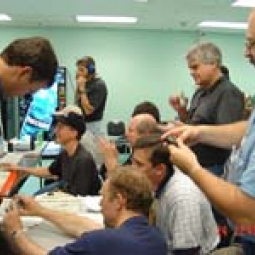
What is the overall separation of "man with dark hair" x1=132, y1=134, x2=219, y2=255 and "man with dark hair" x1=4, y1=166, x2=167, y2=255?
0.26 metres

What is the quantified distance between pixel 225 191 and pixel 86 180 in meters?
1.86

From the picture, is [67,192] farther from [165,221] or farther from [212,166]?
[165,221]

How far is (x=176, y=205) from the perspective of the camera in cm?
200

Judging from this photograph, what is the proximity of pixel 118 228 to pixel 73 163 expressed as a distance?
1594 mm

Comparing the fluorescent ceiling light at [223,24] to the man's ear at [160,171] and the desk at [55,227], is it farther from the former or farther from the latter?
the man's ear at [160,171]

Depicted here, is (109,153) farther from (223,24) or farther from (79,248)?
(223,24)

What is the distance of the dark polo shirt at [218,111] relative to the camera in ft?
10.7

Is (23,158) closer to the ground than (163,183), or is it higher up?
closer to the ground

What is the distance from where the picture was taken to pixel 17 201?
2264 mm

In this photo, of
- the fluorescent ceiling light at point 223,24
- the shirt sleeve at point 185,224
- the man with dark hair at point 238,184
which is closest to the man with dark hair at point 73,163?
the shirt sleeve at point 185,224

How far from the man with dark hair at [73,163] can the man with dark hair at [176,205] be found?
1021mm

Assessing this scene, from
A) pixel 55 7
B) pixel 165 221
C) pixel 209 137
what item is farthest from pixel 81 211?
pixel 55 7

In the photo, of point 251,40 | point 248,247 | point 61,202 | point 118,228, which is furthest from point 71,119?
point 251,40

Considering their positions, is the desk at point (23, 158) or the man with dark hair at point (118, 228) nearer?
the man with dark hair at point (118, 228)
